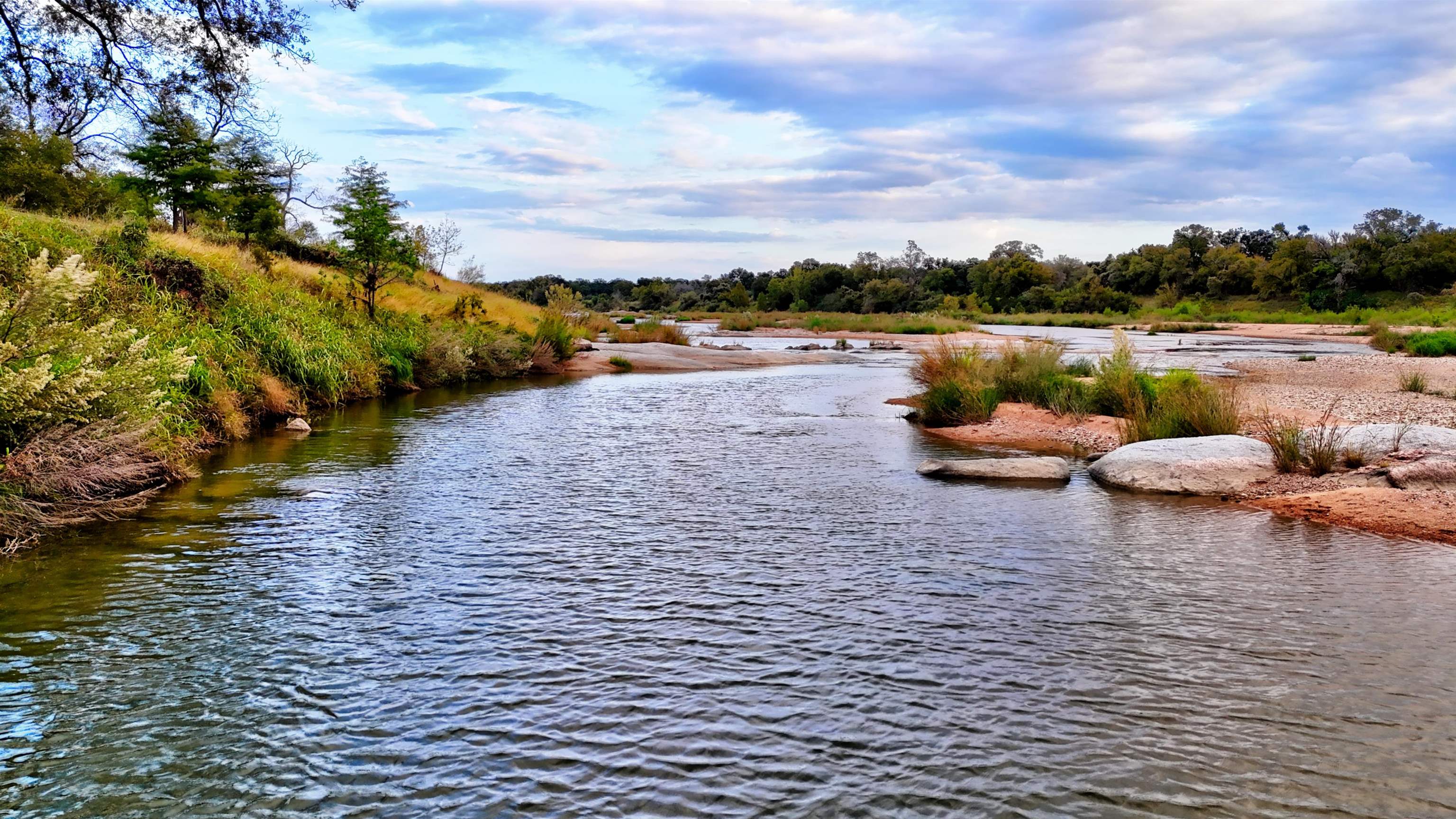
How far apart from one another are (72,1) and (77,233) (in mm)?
4391

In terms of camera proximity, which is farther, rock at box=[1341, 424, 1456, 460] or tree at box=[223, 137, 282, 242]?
tree at box=[223, 137, 282, 242]

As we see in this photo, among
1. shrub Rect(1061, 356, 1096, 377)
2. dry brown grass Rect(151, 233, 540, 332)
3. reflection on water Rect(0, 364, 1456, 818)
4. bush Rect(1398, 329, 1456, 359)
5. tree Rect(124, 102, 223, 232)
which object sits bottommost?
reflection on water Rect(0, 364, 1456, 818)

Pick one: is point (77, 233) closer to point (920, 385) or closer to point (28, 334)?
point (28, 334)

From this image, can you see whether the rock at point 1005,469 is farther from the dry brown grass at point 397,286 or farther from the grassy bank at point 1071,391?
the dry brown grass at point 397,286

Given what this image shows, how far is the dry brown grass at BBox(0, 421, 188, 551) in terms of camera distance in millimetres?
8180

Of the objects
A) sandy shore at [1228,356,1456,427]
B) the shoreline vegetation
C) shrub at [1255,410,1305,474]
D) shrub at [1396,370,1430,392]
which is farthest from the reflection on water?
shrub at [1396,370,1430,392]

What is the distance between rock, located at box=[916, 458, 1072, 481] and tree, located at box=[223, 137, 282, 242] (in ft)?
86.0

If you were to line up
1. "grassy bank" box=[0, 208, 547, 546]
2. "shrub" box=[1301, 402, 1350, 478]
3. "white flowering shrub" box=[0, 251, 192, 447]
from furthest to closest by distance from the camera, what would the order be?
"shrub" box=[1301, 402, 1350, 478]
"grassy bank" box=[0, 208, 547, 546]
"white flowering shrub" box=[0, 251, 192, 447]

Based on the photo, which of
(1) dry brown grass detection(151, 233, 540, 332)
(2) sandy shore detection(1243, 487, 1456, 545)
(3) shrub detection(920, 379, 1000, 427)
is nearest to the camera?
(2) sandy shore detection(1243, 487, 1456, 545)

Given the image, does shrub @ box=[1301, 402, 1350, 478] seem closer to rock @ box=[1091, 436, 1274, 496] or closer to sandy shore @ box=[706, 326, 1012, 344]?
rock @ box=[1091, 436, 1274, 496]

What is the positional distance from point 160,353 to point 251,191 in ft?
94.8

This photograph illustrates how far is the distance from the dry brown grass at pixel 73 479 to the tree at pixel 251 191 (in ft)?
75.8

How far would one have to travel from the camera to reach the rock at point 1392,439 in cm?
1130

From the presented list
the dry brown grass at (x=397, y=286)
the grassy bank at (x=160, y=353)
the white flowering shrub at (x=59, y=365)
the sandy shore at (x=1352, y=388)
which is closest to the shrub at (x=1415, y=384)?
the sandy shore at (x=1352, y=388)
